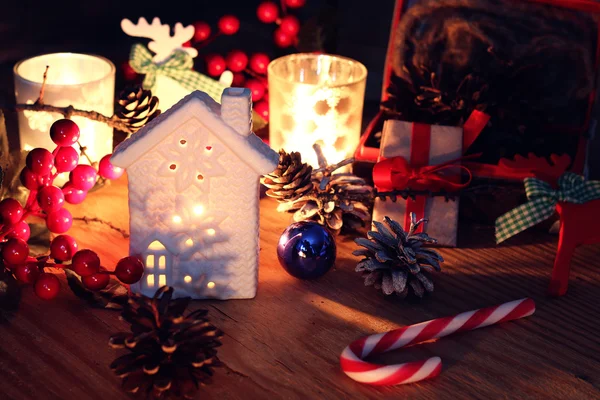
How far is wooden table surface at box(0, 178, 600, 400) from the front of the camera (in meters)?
1.07

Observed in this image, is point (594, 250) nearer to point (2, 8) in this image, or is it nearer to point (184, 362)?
point (184, 362)

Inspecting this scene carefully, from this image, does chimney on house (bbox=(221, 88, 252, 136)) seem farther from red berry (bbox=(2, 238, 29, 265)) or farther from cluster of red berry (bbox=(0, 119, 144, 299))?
red berry (bbox=(2, 238, 29, 265))

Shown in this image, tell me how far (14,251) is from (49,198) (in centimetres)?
12

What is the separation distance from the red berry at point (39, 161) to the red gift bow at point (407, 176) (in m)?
0.57

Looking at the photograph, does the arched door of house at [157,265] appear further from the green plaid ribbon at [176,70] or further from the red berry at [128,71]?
the red berry at [128,71]

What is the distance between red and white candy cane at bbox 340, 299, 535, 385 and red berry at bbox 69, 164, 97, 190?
552 millimetres

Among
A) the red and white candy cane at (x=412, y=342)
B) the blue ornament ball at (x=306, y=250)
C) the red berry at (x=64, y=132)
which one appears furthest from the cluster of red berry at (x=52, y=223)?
the red and white candy cane at (x=412, y=342)

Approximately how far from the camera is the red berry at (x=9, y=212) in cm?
122

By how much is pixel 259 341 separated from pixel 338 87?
1.83 feet

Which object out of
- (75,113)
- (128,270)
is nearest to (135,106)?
(75,113)

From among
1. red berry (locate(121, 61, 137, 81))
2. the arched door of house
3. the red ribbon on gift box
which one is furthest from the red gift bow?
red berry (locate(121, 61, 137, 81))

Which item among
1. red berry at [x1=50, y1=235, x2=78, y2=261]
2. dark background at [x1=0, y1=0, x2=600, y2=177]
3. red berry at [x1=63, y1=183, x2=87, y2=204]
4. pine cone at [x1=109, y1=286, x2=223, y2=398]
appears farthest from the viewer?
dark background at [x1=0, y1=0, x2=600, y2=177]

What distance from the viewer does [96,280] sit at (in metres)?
1.20

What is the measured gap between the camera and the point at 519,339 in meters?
1.19
